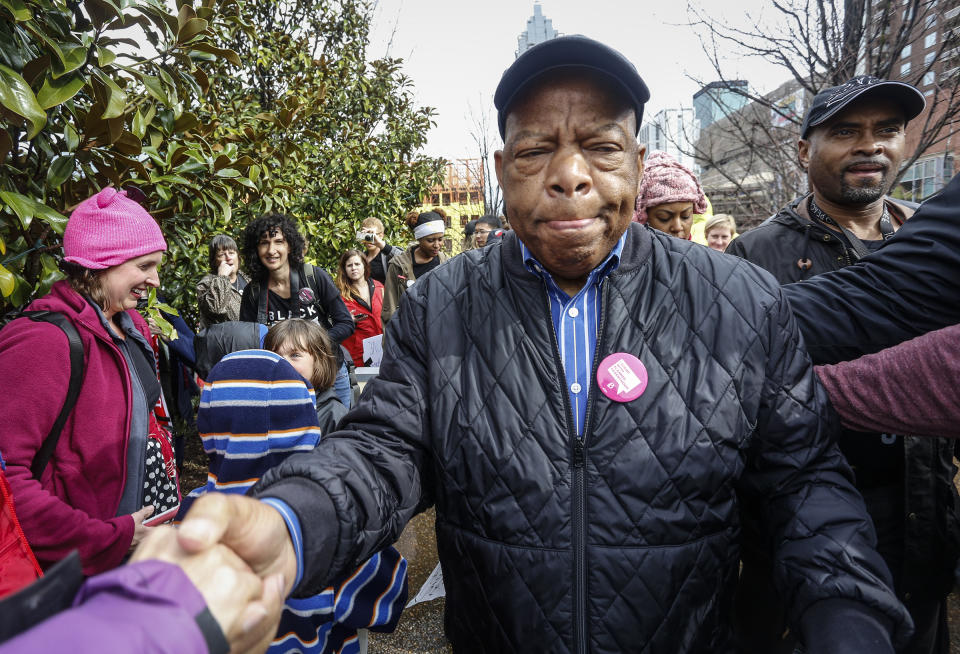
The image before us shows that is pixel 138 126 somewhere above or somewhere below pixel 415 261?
above

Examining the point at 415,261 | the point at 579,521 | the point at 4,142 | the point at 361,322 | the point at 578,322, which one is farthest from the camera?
the point at 415,261

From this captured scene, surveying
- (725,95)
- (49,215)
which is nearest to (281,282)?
(49,215)

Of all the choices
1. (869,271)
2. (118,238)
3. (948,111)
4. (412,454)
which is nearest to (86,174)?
(118,238)

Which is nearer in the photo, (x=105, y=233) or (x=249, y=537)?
(x=249, y=537)

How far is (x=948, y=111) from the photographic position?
3.57m

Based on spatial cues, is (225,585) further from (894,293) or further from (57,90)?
(57,90)

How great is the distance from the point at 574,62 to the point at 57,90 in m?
1.72

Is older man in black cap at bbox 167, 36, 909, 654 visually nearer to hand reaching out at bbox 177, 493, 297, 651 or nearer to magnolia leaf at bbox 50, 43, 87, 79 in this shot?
hand reaching out at bbox 177, 493, 297, 651

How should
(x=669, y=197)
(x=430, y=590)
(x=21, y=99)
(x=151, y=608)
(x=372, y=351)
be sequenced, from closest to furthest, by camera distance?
(x=151, y=608)
(x=21, y=99)
(x=669, y=197)
(x=430, y=590)
(x=372, y=351)

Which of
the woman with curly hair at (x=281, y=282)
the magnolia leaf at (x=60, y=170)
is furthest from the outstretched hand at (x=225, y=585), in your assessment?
the woman with curly hair at (x=281, y=282)

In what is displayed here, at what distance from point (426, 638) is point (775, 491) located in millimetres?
2528

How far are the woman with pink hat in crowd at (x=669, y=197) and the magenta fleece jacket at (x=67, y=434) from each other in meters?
2.81

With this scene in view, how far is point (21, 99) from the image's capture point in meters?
1.66

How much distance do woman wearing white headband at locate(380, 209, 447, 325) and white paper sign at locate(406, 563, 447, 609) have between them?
319 centimetres
